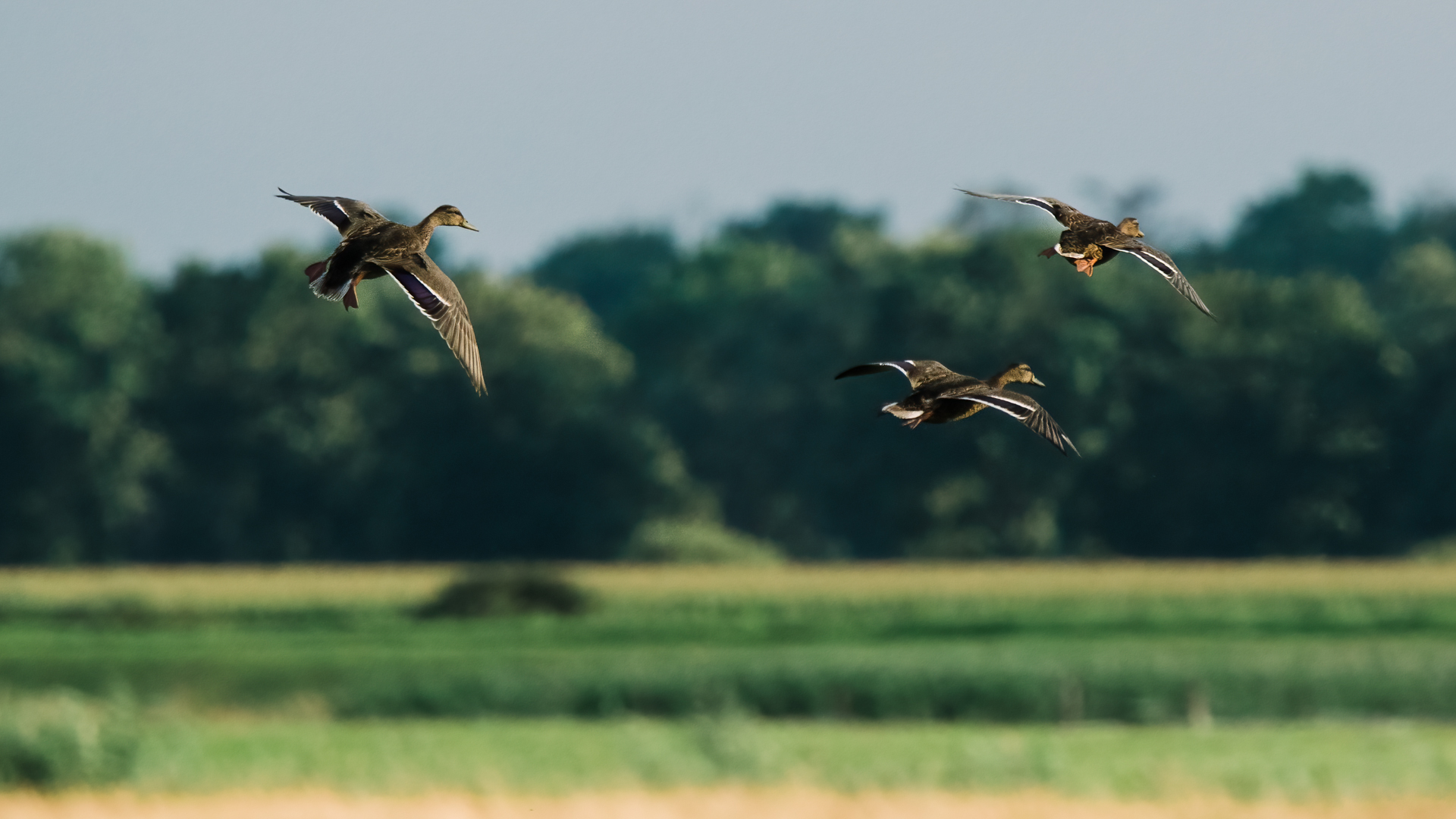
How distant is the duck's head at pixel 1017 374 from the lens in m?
2.90

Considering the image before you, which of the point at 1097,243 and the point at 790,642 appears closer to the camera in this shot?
the point at 1097,243

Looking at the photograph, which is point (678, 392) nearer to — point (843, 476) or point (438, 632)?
point (843, 476)

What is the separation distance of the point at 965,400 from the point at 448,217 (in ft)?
2.65

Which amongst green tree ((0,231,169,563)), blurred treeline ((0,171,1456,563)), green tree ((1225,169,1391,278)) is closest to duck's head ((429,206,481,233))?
blurred treeline ((0,171,1456,563))

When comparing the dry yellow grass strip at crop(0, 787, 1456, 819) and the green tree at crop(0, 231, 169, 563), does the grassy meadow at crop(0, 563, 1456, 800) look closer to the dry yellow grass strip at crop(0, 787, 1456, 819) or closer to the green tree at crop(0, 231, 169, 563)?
the dry yellow grass strip at crop(0, 787, 1456, 819)

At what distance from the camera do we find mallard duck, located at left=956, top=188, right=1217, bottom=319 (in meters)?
2.96

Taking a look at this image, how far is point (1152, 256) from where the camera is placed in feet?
9.87

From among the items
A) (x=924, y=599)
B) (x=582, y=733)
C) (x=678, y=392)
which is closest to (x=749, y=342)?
(x=678, y=392)

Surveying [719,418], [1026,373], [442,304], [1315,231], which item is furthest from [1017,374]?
[1315,231]

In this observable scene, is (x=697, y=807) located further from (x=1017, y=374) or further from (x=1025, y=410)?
(x=1025, y=410)

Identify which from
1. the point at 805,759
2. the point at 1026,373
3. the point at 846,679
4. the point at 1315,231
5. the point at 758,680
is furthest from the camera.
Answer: the point at 1315,231

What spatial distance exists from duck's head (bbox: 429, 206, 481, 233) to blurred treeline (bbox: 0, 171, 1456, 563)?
203 ft

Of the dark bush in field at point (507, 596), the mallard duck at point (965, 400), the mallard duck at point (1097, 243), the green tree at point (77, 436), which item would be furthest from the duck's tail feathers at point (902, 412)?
the green tree at point (77, 436)

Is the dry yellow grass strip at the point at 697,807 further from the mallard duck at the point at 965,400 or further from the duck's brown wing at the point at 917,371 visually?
the mallard duck at the point at 965,400
